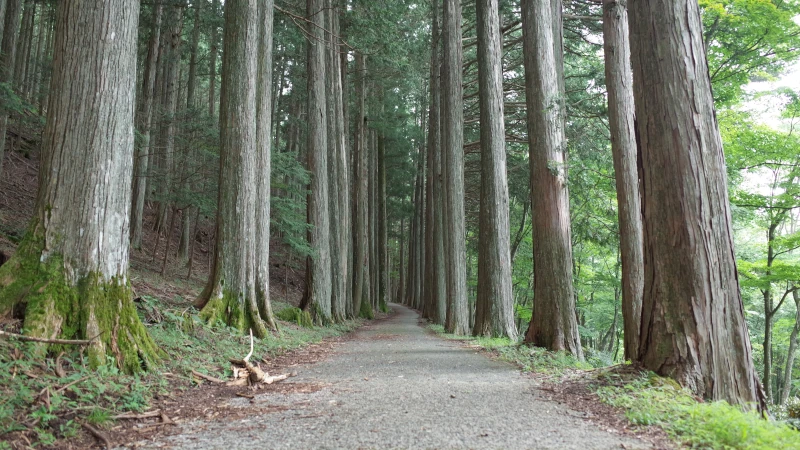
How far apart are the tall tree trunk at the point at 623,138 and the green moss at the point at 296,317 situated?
758 centimetres

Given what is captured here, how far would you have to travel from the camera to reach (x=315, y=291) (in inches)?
543

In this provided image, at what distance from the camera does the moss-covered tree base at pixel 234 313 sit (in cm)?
800

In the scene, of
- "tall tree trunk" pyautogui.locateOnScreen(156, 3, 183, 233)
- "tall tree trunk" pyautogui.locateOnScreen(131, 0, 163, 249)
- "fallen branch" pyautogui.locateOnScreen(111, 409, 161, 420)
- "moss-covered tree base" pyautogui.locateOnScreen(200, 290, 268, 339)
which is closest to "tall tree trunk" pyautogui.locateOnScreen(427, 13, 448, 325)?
"tall tree trunk" pyautogui.locateOnScreen(156, 3, 183, 233)

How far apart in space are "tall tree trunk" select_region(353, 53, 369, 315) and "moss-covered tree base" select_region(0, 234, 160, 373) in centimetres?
1594

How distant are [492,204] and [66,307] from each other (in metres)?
8.80

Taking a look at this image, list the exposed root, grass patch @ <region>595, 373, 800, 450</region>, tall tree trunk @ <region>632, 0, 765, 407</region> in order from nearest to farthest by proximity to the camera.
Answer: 1. grass patch @ <region>595, 373, 800, 450</region>
2. tall tree trunk @ <region>632, 0, 765, 407</region>
3. the exposed root

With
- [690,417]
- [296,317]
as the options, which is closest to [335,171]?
[296,317]

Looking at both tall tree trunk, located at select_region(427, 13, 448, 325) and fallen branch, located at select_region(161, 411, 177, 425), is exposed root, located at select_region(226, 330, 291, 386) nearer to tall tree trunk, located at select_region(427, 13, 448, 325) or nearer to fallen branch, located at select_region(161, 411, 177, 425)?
fallen branch, located at select_region(161, 411, 177, 425)

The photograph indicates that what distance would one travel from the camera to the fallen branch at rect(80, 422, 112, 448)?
308 centimetres

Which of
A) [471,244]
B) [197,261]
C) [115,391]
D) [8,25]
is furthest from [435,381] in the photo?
[471,244]

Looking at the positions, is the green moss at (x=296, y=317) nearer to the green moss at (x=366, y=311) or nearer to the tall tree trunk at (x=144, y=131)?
the tall tree trunk at (x=144, y=131)

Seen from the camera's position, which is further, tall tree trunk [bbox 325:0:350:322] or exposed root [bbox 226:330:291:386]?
tall tree trunk [bbox 325:0:350:322]

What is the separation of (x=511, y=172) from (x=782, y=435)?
53.7 ft

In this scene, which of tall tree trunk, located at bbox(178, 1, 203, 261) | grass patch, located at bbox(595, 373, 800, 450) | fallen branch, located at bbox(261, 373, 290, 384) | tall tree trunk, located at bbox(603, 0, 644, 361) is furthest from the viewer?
tall tree trunk, located at bbox(178, 1, 203, 261)
